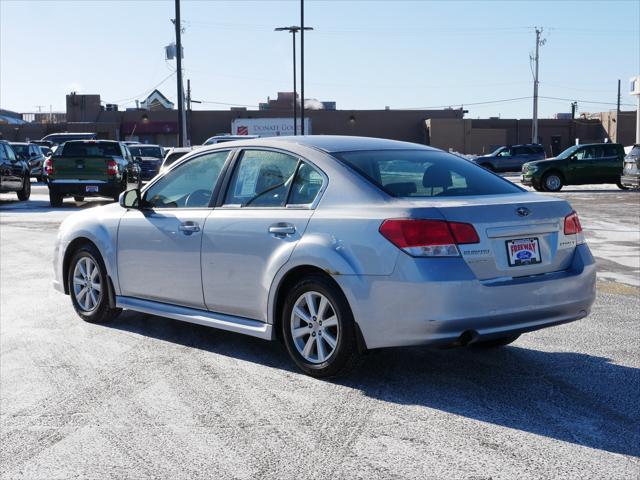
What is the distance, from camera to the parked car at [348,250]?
5.44 m

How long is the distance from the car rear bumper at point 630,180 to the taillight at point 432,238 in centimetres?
2782

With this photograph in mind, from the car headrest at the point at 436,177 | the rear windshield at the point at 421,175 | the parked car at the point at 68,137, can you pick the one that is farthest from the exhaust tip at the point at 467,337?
the parked car at the point at 68,137

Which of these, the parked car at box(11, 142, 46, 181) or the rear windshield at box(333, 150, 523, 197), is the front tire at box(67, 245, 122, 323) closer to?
the rear windshield at box(333, 150, 523, 197)

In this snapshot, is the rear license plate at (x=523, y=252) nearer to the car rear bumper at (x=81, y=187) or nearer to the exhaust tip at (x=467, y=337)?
the exhaust tip at (x=467, y=337)

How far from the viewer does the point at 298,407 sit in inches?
211

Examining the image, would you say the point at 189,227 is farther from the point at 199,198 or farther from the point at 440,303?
the point at 440,303

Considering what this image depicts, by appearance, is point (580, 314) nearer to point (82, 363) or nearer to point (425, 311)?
point (425, 311)

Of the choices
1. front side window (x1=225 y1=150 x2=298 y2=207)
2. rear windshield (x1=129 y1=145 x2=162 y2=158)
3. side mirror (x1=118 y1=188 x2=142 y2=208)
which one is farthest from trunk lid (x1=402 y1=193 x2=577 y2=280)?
rear windshield (x1=129 y1=145 x2=162 y2=158)

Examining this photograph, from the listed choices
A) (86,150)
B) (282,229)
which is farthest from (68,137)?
(282,229)

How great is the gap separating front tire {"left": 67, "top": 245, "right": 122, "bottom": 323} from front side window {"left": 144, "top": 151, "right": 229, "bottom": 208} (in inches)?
32.6

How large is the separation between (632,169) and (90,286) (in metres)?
27.3

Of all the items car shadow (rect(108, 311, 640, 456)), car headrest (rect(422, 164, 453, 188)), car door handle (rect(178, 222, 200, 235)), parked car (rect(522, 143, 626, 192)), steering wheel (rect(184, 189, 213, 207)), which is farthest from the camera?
parked car (rect(522, 143, 626, 192))

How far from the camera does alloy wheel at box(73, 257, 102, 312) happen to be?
26.1ft

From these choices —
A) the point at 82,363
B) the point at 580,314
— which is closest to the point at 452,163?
the point at 580,314
